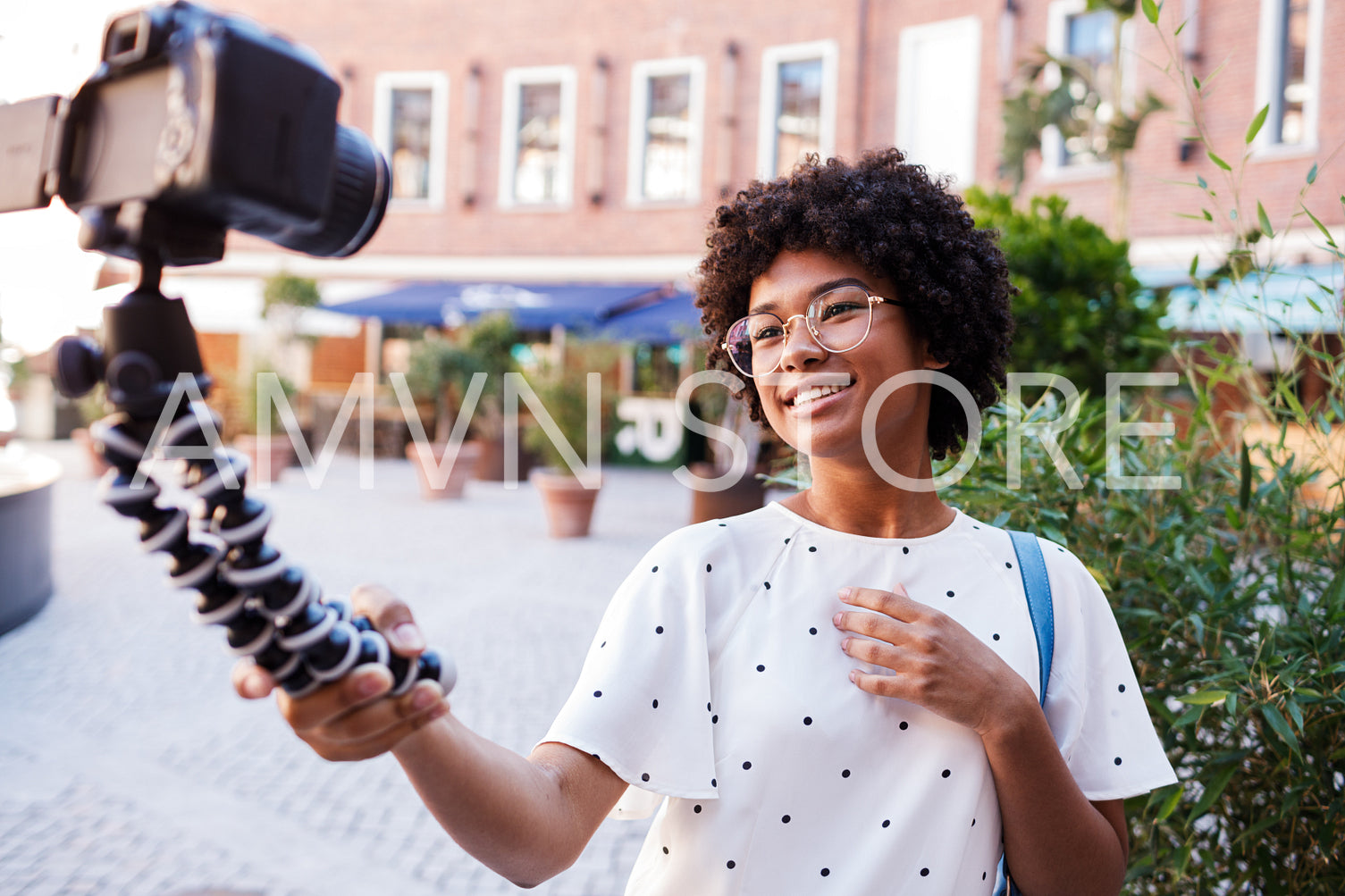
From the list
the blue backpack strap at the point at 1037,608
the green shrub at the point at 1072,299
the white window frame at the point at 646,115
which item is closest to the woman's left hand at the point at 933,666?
the blue backpack strap at the point at 1037,608

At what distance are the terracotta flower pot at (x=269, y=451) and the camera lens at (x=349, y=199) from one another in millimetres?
13086

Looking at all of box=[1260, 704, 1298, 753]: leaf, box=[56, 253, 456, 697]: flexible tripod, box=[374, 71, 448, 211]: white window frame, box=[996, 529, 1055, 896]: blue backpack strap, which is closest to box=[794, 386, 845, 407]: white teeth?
box=[996, 529, 1055, 896]: blue backpack strap

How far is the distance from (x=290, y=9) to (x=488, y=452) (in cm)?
1123

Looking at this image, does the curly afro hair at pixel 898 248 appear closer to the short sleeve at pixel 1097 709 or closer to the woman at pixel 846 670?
the woman at pixel 846 670

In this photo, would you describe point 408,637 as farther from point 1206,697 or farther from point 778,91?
point 778,91

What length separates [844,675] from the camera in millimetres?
1322

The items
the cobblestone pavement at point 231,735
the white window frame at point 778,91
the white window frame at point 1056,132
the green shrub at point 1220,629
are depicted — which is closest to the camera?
the green shrub at point 1220,629

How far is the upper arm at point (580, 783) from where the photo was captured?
45.9 inches

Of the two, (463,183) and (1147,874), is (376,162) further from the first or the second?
(463,183)

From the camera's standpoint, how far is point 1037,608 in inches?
56.6

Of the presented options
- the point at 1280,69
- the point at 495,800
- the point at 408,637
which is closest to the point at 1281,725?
the point at 495,800

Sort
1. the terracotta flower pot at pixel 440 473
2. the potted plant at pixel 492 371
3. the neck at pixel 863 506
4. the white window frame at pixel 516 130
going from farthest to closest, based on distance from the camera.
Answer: the white window frame at pixel 516 130 < the potted plant at pixel 492 371 < the terracotta flower pot at pixel 440 473 < the neck at pixel 863 506

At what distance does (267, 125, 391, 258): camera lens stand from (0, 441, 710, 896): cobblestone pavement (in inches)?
15.9

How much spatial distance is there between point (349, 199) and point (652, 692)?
0.75 meters
